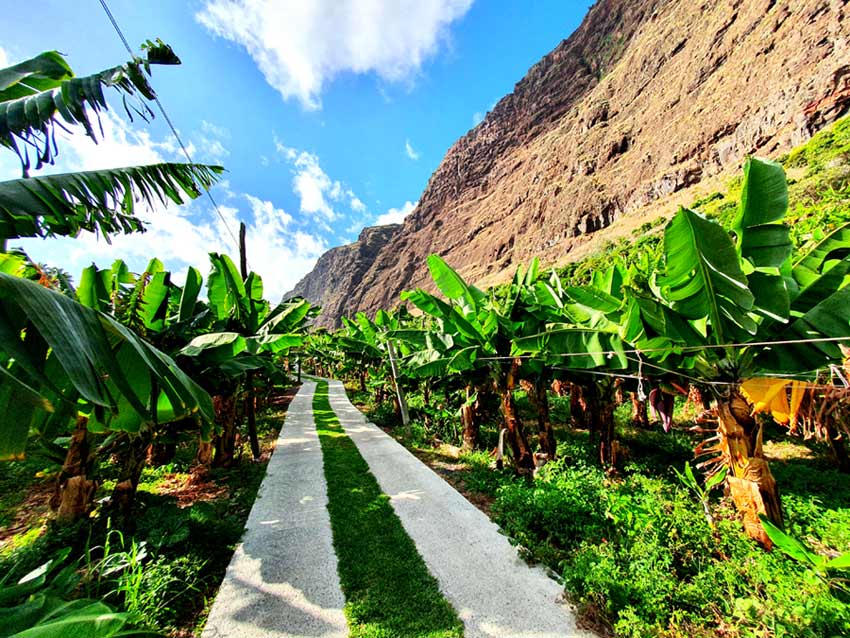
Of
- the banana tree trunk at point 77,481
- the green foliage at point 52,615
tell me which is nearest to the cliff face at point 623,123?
the green foliage at point 52,615

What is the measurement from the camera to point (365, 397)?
2078cm

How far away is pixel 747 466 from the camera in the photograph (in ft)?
10.1

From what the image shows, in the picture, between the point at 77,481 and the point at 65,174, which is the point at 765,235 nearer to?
the point at 65,174

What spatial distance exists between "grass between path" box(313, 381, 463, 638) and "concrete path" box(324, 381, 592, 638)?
0.14 m

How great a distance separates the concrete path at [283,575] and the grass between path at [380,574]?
0.49 ft

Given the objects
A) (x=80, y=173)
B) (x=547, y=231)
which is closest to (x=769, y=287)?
(x=80, y=173)

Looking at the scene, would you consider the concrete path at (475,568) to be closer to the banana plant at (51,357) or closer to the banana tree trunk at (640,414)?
the banana plant at (51,357)

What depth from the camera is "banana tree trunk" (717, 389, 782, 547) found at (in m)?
3.03

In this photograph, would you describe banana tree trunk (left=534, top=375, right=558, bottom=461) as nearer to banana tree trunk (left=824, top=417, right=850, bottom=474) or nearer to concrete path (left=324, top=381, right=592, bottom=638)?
concrete path (left=324, top=381, right=592, bottom=638)

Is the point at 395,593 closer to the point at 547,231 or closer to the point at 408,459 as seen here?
the point at 408,459

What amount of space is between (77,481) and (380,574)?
3769 millimetres

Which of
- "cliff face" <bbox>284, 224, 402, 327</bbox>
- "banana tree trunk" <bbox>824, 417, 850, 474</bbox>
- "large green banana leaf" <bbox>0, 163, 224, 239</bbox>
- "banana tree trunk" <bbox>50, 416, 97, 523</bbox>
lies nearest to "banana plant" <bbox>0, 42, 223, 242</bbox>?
"large green banana leaf" <bbox>0, 163, 224, 239</bbox>

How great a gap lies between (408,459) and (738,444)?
6.13 meters

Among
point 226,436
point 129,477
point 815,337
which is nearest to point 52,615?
point 129,477
